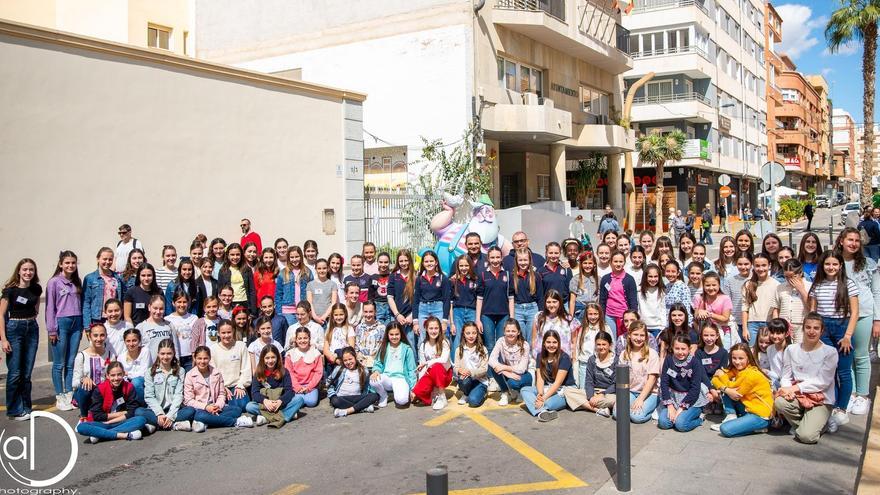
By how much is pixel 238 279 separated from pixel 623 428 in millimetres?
5774

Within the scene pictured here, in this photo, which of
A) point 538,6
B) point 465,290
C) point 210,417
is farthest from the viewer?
point 538,6

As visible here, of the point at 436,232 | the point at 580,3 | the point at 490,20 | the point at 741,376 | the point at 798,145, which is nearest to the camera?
the point at 741,376

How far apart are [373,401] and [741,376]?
3.77 meters

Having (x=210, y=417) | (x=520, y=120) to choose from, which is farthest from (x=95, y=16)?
(x=210, y=417)

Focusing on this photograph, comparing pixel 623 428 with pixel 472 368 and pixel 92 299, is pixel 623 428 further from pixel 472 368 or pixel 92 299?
pixel 92 299

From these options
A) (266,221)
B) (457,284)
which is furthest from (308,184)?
(457,284)

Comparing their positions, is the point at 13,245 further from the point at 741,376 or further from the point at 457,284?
the point at 741,376

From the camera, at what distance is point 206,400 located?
7.16 meters

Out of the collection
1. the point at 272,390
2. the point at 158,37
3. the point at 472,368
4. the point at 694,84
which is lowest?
the point at 272,390

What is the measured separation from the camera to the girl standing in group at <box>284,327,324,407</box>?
7.77 metres

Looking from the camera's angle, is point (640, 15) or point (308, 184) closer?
point (308, 184)

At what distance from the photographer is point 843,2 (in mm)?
30484

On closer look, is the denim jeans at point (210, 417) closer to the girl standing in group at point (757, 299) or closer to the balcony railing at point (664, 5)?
the girl standing in group at point (757, 299)

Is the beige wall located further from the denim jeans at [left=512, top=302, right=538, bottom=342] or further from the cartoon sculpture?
the denim jeans at [left=512, top=302, right=538, bottom=342]
